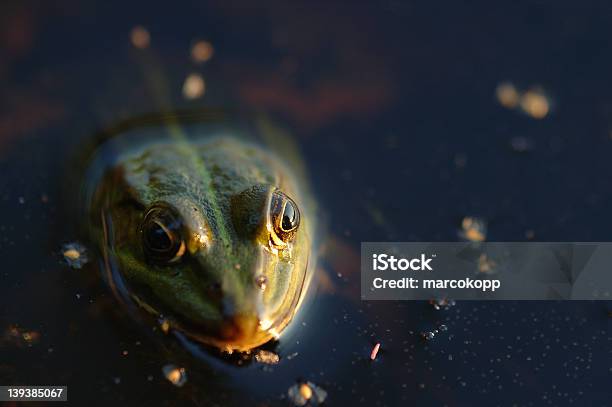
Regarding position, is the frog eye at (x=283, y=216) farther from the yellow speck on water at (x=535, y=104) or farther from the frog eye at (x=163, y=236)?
the yellow speck on water at (x=535, y=104)

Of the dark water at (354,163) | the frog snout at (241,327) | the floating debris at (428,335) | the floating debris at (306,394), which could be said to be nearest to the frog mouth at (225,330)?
the frog snout at (241,327)

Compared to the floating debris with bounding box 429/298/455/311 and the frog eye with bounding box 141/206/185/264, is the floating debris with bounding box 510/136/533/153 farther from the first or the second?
the frog eye with bounding box 141/206/185/264

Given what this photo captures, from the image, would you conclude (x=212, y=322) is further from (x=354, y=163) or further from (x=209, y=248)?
(x=354, y=163)

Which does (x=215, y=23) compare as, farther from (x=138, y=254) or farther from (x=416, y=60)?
(x=138, y=254)

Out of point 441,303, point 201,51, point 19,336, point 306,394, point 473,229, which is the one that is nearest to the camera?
point 306,394

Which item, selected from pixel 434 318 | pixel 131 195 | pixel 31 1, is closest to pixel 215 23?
pixel 31 1

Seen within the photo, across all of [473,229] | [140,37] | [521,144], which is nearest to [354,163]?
[473,229]
